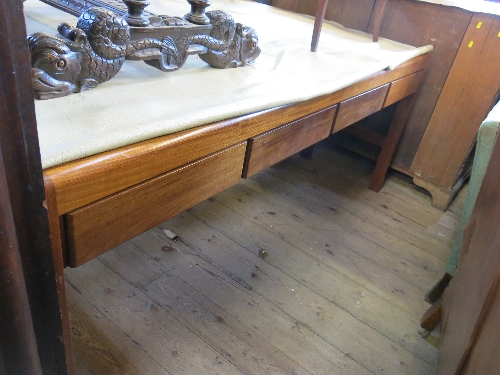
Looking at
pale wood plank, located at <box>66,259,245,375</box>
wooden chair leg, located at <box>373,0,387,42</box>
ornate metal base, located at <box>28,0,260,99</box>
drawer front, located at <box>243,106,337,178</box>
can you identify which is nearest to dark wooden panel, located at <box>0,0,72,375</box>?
ornate metal base, located at <box>28,0,260,99</box>

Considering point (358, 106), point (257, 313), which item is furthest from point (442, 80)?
point (257, 313)

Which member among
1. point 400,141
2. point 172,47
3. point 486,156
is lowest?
point 400,141

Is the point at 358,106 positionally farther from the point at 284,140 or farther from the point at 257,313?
the point at 257,313

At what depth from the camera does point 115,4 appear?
0.98 meters

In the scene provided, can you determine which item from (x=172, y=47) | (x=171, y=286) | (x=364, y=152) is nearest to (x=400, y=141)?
(x=364, y=152)

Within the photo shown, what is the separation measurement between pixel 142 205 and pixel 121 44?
31 centimetres

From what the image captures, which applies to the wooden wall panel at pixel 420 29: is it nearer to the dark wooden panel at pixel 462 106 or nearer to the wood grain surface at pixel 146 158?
the dark wooden panel at pixel 462 106

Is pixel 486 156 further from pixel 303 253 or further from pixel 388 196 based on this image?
pixel 388 196

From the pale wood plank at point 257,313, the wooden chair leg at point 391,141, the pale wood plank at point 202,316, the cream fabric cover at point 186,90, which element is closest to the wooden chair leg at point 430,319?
the pale wood plank at point 257,313

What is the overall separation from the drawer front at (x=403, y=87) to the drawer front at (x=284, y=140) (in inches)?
17.6

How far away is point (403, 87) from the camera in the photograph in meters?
1.54

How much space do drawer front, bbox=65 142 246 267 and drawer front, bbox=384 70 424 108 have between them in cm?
83

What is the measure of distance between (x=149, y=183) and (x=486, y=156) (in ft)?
2.83

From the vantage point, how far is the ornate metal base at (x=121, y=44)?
669mm
